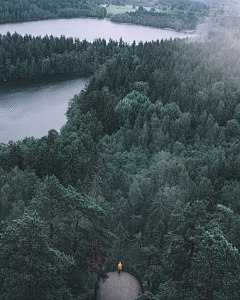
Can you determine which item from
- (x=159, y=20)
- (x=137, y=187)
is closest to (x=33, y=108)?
(x=137, y=187)

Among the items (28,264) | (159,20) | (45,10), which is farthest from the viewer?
(159,20)

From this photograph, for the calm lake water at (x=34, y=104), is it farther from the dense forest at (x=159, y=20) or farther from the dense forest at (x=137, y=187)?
the dense forest at (x=159, y=20)

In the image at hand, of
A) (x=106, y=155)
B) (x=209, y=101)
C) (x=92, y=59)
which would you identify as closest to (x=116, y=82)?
(x=209, y=101)

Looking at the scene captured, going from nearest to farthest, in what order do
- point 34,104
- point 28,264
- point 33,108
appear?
point 28,264
point 33,108
point 34,104

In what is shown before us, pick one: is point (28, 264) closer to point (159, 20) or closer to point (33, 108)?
point (33, 108)

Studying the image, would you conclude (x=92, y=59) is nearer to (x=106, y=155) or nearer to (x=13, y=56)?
(x=13, y=56)

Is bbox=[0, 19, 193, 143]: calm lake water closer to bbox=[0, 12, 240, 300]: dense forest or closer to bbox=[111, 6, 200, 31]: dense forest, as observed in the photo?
bbox=[0, 12, 240, 300]: dense forest

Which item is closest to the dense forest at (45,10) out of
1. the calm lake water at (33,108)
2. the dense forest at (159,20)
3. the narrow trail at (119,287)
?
the dense forest at (159,20)
